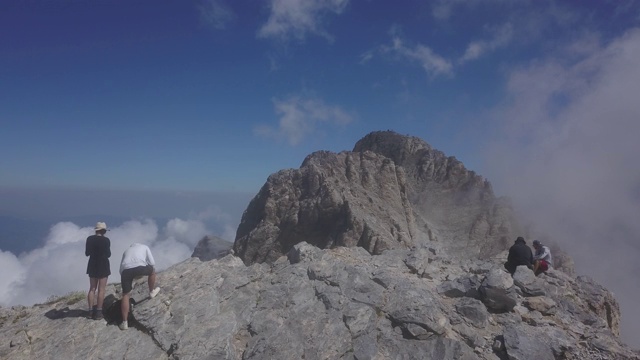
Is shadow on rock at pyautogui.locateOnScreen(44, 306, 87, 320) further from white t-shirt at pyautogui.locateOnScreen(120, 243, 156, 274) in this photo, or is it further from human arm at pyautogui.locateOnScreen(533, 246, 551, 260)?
human arm at pyautogui.locateOnScreen(533, 246, 551, 260)

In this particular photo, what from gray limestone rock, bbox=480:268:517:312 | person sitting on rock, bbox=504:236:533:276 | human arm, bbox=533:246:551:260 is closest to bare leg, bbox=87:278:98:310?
gray limestone rock, bbox=480:268:517:312

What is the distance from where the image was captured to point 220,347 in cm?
1210

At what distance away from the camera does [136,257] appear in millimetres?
13727

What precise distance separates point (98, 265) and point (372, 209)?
66.8 meters

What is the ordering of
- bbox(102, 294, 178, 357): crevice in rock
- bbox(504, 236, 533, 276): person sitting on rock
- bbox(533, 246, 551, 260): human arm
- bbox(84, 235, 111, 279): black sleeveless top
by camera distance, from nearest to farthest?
bbox(102, 294, 178, 357): crevice in rock < bbox(84, 235, 111, 279): black sleeveless top < bbox(504, 236, 533, 276): person sitting on rock < bbox(533, 246, 551, 260): human arm

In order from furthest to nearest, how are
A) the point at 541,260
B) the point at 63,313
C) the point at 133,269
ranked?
the point at 541,260
the point at 63,313
the point at 133,269

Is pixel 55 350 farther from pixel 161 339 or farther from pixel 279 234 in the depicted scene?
pixel 279 234

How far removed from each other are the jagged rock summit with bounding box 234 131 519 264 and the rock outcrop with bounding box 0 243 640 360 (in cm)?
4667

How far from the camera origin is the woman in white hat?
13664mm

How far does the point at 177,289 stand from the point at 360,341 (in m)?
7.49

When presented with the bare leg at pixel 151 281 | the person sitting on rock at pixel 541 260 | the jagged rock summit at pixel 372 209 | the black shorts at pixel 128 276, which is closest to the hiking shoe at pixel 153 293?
the bare leg at pixel 151 281

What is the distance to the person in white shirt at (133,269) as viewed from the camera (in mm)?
13242

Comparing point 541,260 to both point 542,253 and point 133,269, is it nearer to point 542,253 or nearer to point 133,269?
point 542,253

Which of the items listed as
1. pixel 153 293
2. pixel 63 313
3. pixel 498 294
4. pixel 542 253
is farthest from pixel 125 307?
pixel 542 253
